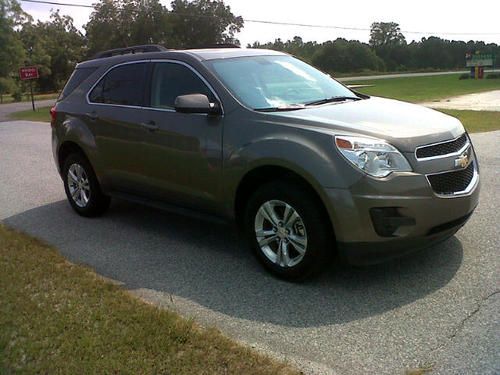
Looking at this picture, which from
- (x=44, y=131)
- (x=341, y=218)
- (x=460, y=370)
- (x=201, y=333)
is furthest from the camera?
(x=44, y=131)

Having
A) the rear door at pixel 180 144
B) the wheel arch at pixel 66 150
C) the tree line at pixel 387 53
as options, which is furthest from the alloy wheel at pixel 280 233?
the tree line at pixel 387 53

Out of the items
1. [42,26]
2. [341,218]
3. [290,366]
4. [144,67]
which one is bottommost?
[290,366]

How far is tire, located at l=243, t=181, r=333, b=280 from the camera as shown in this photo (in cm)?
400

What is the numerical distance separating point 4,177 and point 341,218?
7612 mm

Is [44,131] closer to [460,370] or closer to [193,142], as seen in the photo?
[193,142]

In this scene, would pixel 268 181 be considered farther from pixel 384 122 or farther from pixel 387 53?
→ pixel 387 53

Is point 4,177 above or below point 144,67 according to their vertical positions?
below

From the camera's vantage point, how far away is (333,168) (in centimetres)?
384

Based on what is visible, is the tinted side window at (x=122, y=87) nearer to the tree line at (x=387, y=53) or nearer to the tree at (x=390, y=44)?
the tree line at (x=387, y=53)

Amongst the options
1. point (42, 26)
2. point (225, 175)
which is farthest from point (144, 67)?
point (42, 26)

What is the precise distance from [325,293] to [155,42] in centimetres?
5535

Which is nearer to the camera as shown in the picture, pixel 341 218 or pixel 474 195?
pixel 341 218

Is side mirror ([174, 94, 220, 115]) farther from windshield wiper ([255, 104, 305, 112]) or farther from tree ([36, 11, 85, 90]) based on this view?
tree ([36, 11, 85, 90])

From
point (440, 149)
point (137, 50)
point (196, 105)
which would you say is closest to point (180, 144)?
point (196, 105)
